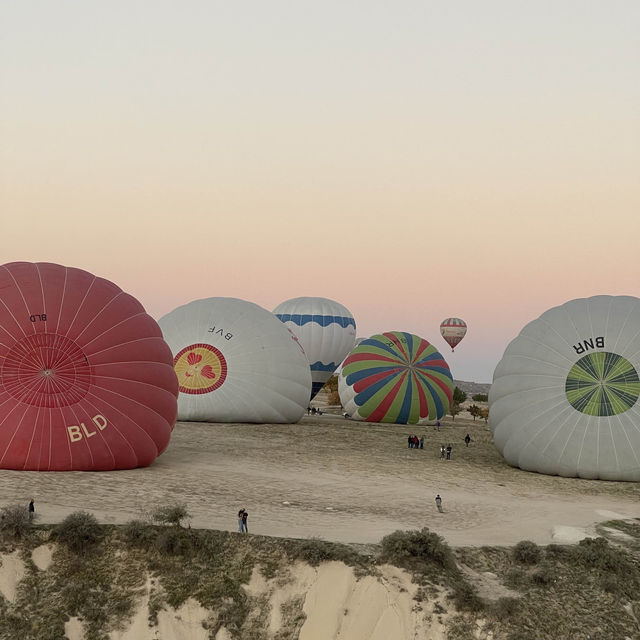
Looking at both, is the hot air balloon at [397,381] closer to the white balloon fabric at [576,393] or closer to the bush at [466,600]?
the white balloon fabric at [576,393]

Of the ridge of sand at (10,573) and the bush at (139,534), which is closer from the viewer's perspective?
the ridge of sand at (10,573)

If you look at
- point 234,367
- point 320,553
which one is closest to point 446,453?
point 234,367

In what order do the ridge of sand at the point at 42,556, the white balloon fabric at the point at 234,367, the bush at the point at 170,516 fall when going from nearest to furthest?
the ridge of sand at the point at 42,556
the bush at the point at 170,516
the white balloon fabric at the point at 234,367

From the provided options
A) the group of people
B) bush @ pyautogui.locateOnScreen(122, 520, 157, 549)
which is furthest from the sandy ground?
bush @ pyautogui.locateOnScreen(122, 520, 157, 549)

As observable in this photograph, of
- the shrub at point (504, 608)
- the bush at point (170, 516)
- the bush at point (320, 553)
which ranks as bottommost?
the shrub at point (504, 608)

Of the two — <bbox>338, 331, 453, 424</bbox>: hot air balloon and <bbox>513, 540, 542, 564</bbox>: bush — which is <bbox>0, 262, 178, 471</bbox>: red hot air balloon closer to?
<bbox>513, 540, 542, 564</bbox>: bush

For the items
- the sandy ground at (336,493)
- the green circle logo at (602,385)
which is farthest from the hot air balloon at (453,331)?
A: the green circle logo at (602,385)

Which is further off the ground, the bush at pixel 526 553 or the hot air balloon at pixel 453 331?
the hot air balloon at pixel 453 331
